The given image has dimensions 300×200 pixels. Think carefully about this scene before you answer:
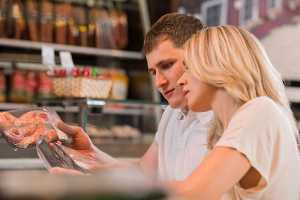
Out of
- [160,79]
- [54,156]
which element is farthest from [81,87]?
[54,156]

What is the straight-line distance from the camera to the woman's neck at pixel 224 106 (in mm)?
1014

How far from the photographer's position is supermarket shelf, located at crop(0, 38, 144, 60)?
3447 millimetres

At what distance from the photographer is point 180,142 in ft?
4.97

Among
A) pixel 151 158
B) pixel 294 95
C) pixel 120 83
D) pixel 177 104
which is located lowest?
pixel 294 95

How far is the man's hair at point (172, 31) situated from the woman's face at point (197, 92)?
51cm

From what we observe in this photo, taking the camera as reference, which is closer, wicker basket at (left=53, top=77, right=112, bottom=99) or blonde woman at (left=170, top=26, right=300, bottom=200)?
blonde woman at (left=170, top=26, right=300, bottom=200)

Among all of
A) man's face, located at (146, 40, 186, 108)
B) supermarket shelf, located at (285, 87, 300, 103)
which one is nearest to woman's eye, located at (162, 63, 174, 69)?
man's face, located at (146, 40, 186, 108)

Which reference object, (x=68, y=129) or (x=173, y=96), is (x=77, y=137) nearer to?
(x=68, y=129)

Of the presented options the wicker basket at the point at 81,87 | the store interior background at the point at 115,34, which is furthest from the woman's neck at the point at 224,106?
the store interior background at the point at 115,34

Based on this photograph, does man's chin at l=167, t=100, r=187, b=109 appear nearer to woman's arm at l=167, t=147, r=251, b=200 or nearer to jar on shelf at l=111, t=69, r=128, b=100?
woman's arm at l=167, t=147, r=251, b=200

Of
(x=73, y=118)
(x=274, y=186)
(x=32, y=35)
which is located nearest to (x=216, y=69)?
(x=274, y=186)

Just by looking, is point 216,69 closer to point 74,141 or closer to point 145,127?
point 74,141

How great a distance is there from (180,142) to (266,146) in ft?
2.00

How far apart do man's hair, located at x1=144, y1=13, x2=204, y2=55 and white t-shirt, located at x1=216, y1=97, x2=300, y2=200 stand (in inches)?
21.9
